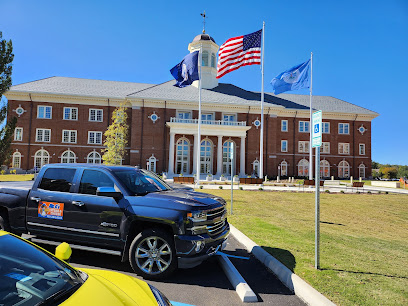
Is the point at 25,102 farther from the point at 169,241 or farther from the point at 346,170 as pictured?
the point at 346,170

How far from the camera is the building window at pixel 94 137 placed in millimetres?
42125

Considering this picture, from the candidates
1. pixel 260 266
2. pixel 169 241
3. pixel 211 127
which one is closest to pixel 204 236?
pixel 169 241

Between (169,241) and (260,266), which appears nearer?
(169,241)

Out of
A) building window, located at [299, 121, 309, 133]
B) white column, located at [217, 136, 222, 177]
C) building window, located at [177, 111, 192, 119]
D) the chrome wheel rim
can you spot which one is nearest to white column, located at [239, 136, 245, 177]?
white column, located at [217, 136, 222, 177]

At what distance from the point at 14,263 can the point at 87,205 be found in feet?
10.2

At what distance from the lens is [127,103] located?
1642 inches

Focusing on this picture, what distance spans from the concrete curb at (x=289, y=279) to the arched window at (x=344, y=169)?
47.4m

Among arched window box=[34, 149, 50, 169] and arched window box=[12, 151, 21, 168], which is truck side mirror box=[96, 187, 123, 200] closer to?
arched window box=[34, 149, 50, 169]

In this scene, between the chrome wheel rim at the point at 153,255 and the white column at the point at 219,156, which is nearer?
the chrome wheel rim at the point at 153,255

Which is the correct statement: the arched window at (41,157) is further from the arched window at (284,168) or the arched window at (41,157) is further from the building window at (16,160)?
the arched window at (284,168)

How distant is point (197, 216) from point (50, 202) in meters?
3.17

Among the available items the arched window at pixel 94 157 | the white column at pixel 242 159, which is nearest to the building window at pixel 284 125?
the white column at pixel 242 159

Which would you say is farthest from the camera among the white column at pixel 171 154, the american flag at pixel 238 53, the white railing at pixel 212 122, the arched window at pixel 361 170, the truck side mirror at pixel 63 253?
the arched window at pixel 361 170

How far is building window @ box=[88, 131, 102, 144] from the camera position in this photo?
42.1 m
